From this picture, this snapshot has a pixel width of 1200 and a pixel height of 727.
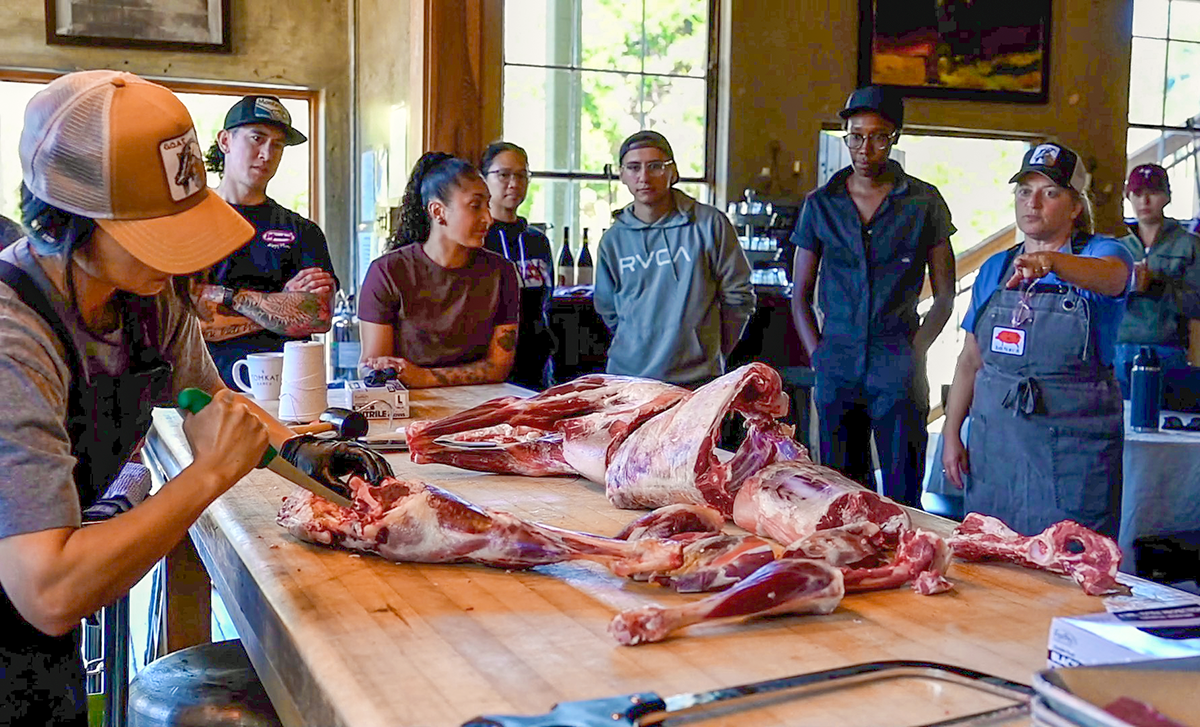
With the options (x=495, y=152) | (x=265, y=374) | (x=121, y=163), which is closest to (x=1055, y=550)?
(x=121, y=163)

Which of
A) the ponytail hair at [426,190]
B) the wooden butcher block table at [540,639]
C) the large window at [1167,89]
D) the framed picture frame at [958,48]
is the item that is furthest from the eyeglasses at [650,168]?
the large window at [1167,89]

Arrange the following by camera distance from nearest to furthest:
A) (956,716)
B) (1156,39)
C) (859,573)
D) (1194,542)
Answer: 1. (956,716)
2. (859,573)
3. (1194,542)
4. (1156,39)

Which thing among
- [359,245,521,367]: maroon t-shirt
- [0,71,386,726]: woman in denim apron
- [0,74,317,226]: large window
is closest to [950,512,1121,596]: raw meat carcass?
[0,71,386,726]: woman in denim apron

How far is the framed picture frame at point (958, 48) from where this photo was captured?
8.47 m

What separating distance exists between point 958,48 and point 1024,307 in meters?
6.08

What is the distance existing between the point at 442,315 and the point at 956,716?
2.80 meters

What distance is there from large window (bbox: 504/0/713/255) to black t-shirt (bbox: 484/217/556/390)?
281 centimetres

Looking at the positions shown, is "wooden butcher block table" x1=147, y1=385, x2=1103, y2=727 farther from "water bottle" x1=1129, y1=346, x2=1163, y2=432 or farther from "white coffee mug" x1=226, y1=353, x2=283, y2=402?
"water bottle" x1=1129, y1=346, x2=1163, y2=432

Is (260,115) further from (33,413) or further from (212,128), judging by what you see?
(212,128)

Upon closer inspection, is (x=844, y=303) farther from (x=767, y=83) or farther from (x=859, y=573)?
(x=767, y=83)

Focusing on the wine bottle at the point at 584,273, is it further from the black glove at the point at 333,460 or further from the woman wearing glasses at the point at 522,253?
the black glove at the point at 333,460

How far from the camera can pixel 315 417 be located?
2.80 meters

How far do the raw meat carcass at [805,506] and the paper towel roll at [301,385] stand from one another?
4.23 feet

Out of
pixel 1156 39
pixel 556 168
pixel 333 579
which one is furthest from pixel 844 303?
Result: pixel 1156 39
